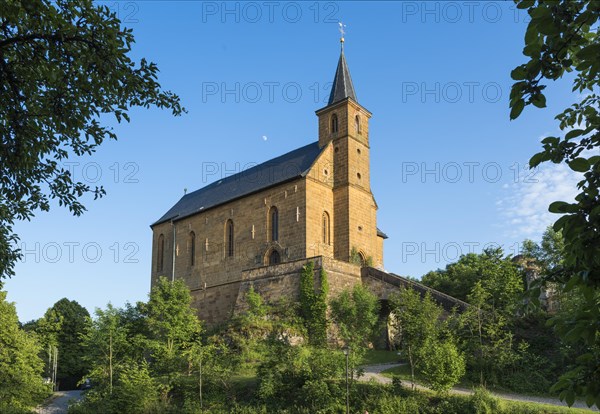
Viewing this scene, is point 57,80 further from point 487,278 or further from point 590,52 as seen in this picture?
point 487,278

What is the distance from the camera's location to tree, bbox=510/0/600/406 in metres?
3.56

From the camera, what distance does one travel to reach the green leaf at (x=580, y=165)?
373cm

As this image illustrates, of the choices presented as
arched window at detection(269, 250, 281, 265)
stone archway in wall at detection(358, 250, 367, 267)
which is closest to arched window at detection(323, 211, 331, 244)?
stone archway in wall at detection(358, 250, 367, 267)

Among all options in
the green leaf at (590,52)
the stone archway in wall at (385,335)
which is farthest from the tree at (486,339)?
the green leaf at (590,52)

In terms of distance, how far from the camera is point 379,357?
3025 centimetres

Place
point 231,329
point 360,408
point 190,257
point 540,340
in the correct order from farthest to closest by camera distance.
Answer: point 190,257 < point 231,329 < point 540,340 < point 360,408

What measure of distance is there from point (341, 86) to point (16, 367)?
27.5 m

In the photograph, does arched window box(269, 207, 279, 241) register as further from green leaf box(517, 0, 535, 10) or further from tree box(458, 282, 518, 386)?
green leaf box(517, 0, 535, 10)

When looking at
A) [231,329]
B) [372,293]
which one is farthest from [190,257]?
[372,293]

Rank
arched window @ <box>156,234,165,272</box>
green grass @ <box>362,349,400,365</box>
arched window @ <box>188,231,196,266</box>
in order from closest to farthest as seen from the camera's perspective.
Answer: green grass @ <box>362,349,400,365</box> < arched window @ <box>188,231,196,266</box> < arched window @ <box>156,234,165,272</box>

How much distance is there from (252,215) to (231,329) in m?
10.8

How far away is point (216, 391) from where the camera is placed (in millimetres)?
25688

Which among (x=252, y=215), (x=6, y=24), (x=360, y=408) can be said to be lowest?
(x=360, y=408)

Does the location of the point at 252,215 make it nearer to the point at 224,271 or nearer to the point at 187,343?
the point at 224,271
